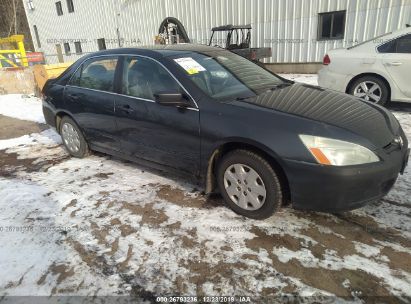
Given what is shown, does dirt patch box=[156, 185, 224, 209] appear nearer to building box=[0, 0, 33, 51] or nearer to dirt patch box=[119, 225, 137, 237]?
dirt patch box=[119, 225, 137, 237]

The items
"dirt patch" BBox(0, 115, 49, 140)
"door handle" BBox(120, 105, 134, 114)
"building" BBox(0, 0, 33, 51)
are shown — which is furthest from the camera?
"building" BBox(0, 0, 33, 51)

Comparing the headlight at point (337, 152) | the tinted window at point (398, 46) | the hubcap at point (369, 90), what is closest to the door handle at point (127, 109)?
the headlight at point (337, 152)

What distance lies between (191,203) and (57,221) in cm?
136

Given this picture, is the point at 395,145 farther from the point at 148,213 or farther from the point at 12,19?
the point at 12,19

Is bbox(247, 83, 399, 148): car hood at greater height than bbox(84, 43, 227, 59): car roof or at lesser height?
lesser

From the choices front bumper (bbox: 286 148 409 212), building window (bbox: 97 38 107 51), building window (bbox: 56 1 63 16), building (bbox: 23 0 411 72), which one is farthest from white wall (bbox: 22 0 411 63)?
front bumper (bbox: 286 148 409 212)

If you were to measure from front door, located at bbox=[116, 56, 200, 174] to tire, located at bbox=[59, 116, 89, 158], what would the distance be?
105cm

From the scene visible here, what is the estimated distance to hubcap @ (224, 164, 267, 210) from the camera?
2.96 meters

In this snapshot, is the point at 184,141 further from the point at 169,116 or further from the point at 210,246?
the point at 210,246

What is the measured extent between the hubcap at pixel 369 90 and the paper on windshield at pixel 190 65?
13.3ft

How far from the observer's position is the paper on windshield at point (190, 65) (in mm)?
3404

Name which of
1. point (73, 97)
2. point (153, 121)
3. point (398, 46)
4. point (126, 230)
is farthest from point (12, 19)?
point (126, 230)

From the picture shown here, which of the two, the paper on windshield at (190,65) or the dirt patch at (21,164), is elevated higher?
the paper on windshield at (190,65)

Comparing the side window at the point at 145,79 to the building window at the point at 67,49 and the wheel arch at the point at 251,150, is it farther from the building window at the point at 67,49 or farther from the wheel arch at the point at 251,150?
the building window at the point at 67,49
